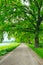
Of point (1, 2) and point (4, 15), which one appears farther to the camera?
point (4, 15)

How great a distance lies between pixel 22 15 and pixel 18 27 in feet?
8.22

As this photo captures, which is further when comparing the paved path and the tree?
the tree

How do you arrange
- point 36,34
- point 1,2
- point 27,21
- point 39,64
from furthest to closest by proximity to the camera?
point 27,21
point 36,34
point 1,2
point 39,64

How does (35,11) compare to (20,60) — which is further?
(35,11)

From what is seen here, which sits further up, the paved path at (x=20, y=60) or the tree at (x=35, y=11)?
the tree at (x=35, y=11)

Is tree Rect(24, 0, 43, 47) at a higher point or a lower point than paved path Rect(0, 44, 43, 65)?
higher

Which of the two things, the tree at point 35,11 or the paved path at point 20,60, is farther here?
the tree at point 35,11

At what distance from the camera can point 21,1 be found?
143 feet

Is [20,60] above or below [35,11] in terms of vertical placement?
A: below

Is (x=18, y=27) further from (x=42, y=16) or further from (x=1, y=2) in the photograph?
(x=1, y=2)

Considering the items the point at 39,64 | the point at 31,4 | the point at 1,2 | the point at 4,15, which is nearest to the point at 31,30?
the point at 31,4

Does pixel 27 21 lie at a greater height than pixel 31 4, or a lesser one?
lesser

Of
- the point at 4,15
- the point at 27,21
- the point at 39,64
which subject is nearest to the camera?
the point at 39,64

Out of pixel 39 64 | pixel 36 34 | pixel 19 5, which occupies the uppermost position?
pixel 19 5
